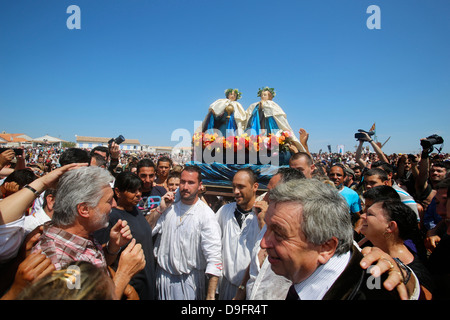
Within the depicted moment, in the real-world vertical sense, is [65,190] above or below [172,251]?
above

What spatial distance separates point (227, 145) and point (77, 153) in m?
3.45

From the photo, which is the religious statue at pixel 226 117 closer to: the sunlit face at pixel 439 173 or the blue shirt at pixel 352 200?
the blue shirt at pixel 352 200

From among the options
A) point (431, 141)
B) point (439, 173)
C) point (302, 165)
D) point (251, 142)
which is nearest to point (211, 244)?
point (302, 165)

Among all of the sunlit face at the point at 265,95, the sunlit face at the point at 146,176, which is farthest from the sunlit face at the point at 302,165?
the sunlit face at the point at 265,95

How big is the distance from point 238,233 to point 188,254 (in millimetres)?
628

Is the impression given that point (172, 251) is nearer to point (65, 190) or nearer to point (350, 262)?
point (65, 190)

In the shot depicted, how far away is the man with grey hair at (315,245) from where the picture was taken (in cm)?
119

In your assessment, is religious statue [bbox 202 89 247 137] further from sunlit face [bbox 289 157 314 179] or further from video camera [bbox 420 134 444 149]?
video camera [bbox 420 134 444 149]

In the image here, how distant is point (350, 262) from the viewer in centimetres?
120

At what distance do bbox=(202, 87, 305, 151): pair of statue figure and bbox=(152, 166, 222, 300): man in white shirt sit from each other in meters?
4.80

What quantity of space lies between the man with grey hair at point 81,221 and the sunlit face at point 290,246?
3.51 ft

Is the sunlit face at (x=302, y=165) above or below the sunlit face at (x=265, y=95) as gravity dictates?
below

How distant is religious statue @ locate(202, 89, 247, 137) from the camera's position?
295 inches
